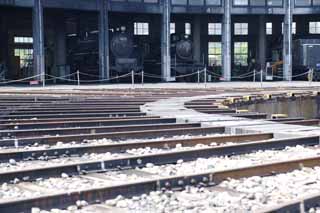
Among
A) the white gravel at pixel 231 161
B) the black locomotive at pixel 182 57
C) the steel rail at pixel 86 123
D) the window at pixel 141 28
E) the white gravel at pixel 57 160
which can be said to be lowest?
the white gravel at pixel 231 161

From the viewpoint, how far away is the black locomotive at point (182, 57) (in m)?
47.5

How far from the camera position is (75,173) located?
22.9ft

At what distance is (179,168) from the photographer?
7547 mm

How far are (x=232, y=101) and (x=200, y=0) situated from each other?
2880 centimetres

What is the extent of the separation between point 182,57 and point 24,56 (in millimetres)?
15733

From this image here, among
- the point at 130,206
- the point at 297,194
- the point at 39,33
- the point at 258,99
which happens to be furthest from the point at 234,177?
the point at 39,33

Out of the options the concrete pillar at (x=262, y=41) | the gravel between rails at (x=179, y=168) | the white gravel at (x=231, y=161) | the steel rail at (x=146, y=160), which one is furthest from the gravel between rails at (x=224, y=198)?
the concrete pillar at (x=262, y=41)

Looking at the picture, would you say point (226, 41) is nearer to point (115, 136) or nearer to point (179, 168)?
point (115, 136)

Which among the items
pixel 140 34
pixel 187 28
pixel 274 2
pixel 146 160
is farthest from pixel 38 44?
pixel 146 160

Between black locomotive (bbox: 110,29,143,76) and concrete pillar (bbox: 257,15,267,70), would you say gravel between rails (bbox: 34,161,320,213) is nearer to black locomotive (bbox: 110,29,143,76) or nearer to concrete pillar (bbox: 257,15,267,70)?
black locomotive (bbox: 110,29,143,76)

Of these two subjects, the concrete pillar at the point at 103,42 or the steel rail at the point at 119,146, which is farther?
the concrete pillar at the point at 103,42

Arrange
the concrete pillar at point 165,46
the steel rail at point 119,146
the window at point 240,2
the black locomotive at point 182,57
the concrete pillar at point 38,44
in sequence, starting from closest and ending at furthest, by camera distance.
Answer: the steel rail at point 119,146, the concrete pillar at point 38,44, the concrete pillar at point 165,46, the black locomotive at point 182,57, the window at point 240,2

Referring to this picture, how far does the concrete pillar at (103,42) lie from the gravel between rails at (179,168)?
34194 mm

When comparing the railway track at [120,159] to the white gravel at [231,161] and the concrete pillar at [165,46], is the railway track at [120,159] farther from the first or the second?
the concrete pillar at [165,46]
